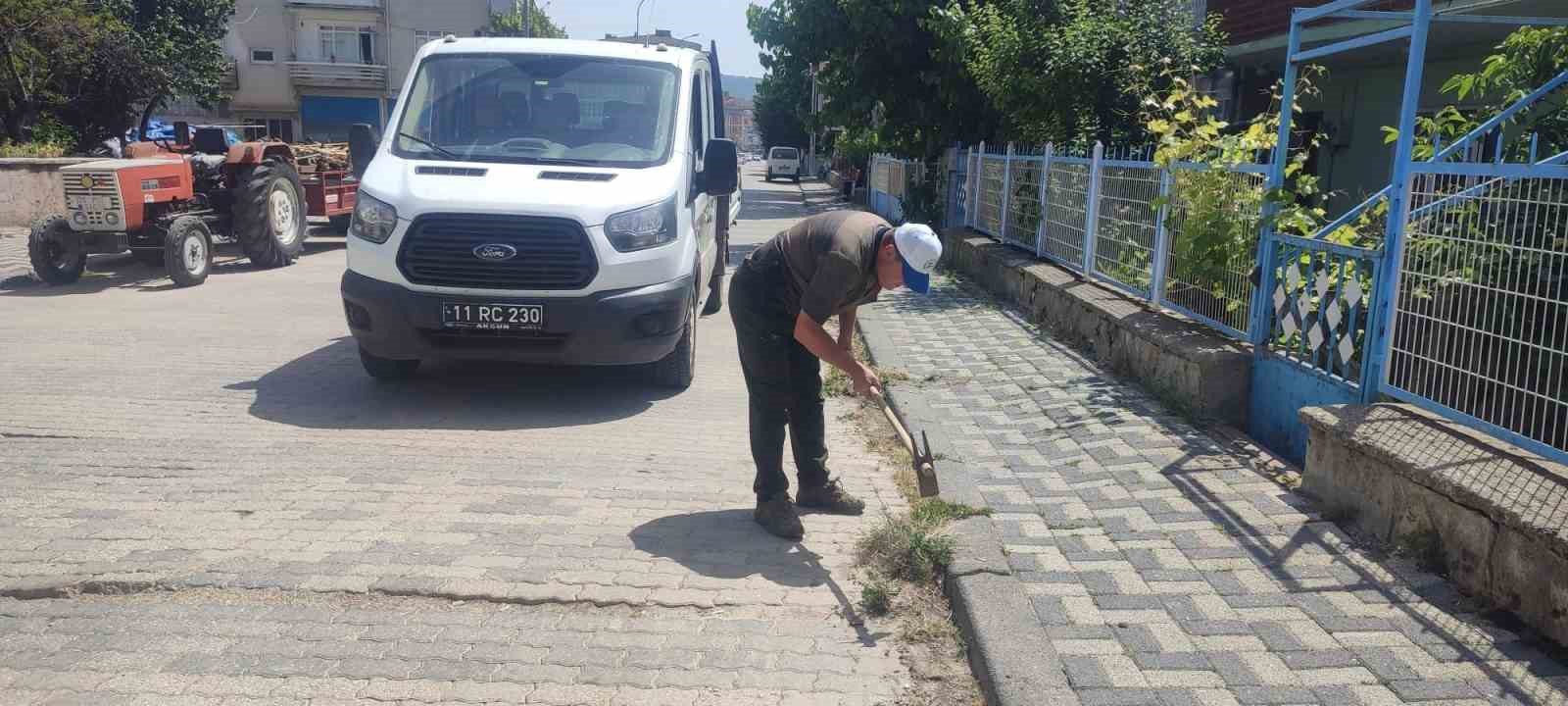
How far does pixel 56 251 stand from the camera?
11836mm

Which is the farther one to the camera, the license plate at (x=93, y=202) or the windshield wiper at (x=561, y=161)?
the license plate at (x=93, y=202)

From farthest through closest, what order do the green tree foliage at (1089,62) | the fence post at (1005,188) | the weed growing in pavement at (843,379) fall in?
the fence post at (1005,188) → the green tree foliage at (1089,62) → the weed growing in pavement at (843,379)

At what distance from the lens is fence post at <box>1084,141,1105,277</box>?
9414mm

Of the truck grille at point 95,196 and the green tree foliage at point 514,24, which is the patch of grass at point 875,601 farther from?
the green tree foliage at point 514,24

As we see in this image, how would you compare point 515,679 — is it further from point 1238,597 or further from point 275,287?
point 275,287

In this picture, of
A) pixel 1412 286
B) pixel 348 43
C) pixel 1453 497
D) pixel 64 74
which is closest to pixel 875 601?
pixel 1453 497

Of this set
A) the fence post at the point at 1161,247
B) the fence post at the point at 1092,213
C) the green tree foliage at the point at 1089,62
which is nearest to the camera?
the fence post at the point at 1161,247

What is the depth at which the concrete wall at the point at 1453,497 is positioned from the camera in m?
3.48

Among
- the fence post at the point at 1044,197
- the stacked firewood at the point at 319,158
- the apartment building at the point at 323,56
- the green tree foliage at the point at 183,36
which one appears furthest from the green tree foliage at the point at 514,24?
the fence post at the point at 1044,197

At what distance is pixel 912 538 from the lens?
14.3 feet

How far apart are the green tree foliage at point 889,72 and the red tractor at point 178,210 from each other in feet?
27.1

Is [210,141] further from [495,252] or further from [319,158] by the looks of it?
[495,252]

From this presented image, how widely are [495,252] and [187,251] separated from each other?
24.1 ft

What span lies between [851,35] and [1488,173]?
45.5 feet
